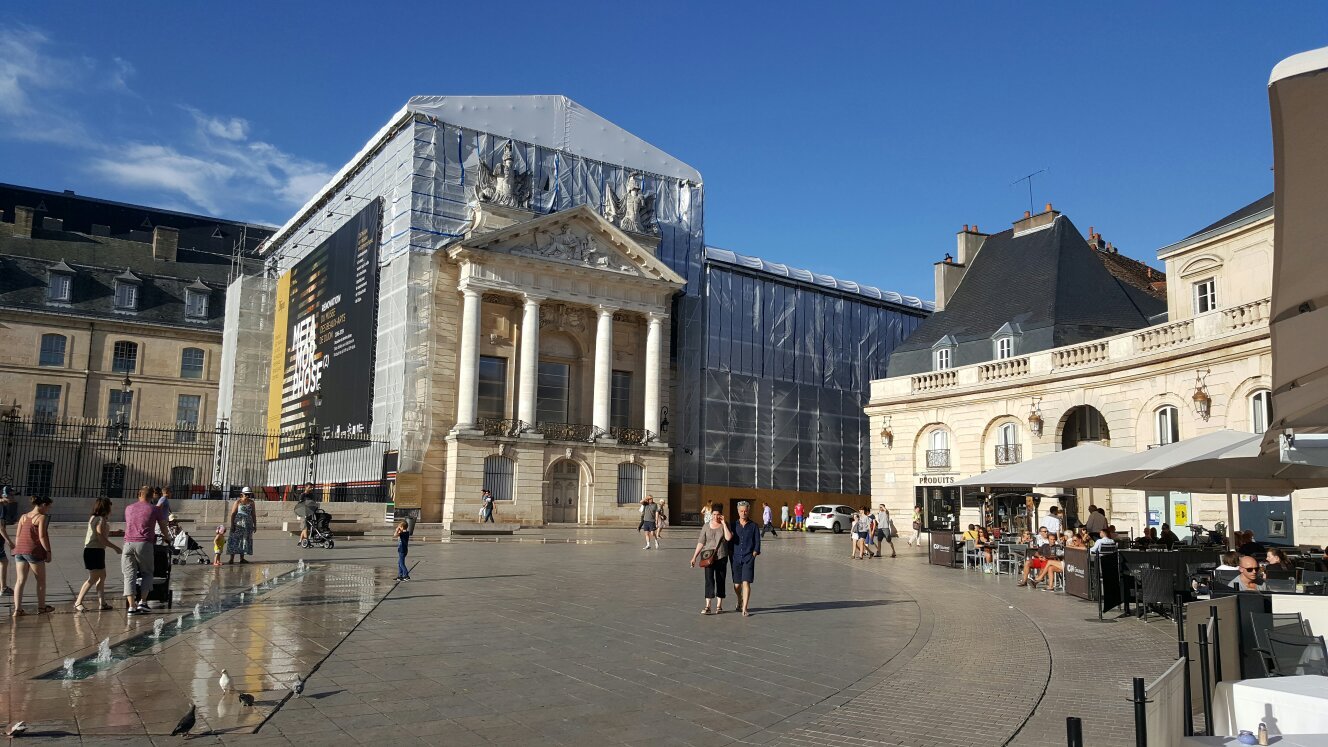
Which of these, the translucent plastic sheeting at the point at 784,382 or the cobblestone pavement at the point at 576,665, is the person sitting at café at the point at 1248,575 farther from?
the translucent plastic sheeting at the point at 784,382

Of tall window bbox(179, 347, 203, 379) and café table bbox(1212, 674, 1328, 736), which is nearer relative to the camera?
café table bbox(1212, 674, 1328, 736)

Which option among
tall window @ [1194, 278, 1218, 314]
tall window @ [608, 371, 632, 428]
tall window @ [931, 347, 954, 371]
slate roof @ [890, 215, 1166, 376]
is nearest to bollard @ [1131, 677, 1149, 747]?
tall window @ [1194, 278, 1218, 314]

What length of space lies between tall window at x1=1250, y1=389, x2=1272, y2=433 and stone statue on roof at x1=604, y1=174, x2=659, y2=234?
2755cm

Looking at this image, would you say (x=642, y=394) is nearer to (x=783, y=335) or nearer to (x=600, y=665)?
(x=783, y=335)

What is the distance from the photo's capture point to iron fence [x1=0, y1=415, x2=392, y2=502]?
127 ft

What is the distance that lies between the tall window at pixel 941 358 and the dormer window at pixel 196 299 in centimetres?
4438

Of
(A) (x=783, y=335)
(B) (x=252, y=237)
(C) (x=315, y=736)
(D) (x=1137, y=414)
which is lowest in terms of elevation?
(C) (x=315, y=736)

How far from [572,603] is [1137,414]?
709 inches

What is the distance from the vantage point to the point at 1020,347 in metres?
30.4

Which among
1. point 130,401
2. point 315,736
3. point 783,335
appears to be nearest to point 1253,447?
point 315,736

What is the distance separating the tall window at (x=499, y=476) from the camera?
124ft

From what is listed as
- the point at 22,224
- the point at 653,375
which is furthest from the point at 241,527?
the point at 22,224

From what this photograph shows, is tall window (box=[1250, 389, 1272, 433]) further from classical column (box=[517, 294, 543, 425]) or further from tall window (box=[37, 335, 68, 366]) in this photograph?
tall window (box=[37, 335, 68, 366])

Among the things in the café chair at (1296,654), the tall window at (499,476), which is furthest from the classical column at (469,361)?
the café chair at (1296,654)
